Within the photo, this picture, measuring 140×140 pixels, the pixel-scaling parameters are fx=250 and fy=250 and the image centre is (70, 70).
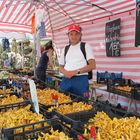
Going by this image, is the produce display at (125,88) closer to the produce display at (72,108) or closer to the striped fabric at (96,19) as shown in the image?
the striped fabric at (96,19)

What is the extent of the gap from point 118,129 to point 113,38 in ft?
15.4

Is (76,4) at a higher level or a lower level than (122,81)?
higher

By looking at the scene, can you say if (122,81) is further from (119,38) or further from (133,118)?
(133,118)

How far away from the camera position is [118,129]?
5.06ft

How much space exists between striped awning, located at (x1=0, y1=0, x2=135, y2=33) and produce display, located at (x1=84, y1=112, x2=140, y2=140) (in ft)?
12.1

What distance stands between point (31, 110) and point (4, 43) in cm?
1001

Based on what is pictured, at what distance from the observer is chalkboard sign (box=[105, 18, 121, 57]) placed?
5887 mm

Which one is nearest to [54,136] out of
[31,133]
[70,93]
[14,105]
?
[31,133]

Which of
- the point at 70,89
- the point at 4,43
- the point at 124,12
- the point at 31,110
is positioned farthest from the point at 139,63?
the point at 4,43

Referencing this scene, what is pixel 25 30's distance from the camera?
9.45 meters

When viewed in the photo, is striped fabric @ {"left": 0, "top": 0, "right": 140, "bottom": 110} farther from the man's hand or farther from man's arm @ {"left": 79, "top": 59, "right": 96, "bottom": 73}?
the man's hand

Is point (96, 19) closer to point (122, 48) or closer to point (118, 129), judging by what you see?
point (122, 48)

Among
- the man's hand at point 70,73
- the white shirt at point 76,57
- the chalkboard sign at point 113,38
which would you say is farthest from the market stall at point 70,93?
the white shirt at point 76,57

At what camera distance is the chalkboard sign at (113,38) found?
589cm
